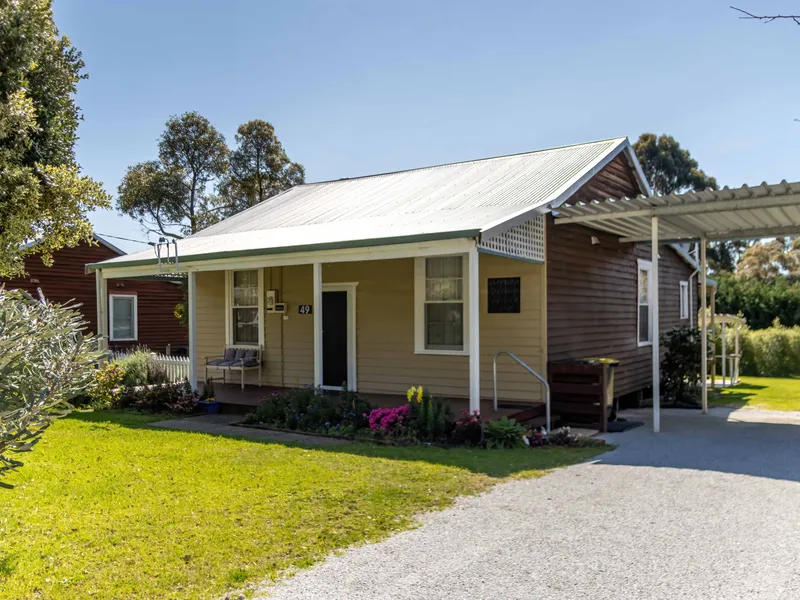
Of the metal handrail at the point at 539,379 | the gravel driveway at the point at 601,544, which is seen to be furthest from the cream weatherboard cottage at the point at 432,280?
the gravel driveway at the point at 601,544

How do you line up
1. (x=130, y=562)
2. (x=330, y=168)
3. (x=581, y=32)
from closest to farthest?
(x=130, y=562) → (x=581, y=32) → (x=330, y=168)

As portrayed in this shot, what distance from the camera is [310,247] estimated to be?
31.8 ft

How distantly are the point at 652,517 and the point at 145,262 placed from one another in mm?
9672

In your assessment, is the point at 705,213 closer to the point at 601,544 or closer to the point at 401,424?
the point at 401,424

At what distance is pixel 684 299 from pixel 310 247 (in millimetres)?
A: 10330

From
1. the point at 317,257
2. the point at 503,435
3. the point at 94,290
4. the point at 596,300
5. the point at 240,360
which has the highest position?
the point at 317,257

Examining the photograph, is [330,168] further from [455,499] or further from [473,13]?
[455,499]

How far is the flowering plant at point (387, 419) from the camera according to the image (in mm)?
8617

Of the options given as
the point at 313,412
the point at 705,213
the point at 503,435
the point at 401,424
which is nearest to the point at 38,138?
the point at 313,412

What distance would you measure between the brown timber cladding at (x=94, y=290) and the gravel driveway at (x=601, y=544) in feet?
55.0

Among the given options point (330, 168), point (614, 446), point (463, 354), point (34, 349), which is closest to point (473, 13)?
point (463, 354)

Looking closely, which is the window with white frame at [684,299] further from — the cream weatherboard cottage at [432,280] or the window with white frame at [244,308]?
the window with white frame at [244,308]

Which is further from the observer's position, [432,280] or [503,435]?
[432,280]

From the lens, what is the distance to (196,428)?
957cm
